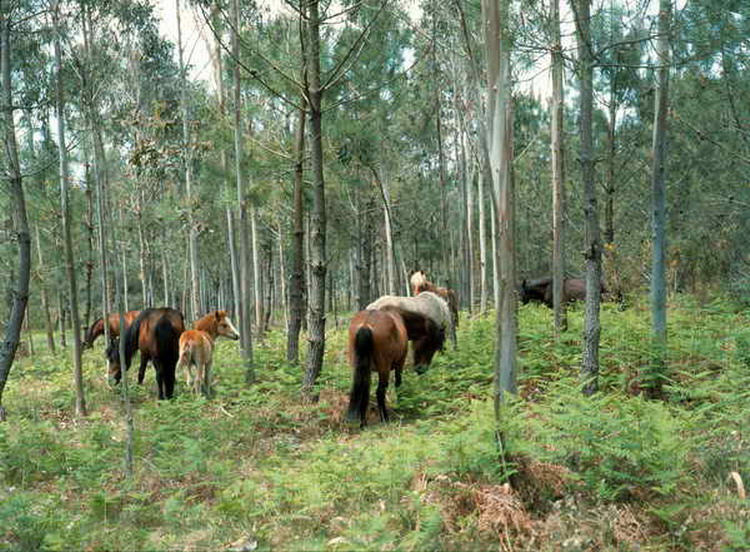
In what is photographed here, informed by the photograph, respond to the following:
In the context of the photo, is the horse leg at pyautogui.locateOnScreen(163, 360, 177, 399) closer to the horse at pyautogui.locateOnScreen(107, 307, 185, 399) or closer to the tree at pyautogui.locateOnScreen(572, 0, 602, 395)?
the horse at pyautogui.locateOnScreen(107, 307, 185, 399)

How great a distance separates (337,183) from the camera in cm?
1616

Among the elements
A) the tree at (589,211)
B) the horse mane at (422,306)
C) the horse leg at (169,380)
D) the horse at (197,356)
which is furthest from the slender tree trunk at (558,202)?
the horse leg at (169,380)

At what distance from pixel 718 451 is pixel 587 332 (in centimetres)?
210

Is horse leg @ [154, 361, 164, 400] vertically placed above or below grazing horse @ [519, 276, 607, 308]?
below

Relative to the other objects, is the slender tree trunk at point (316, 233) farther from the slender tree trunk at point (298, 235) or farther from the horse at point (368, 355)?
the slender tree trunk at point (298, 235)

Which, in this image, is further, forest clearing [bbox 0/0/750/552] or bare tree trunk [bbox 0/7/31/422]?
bare tree trunk [bbox 0/7/31/422]

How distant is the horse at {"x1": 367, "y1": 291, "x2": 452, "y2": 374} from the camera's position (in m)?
9.16

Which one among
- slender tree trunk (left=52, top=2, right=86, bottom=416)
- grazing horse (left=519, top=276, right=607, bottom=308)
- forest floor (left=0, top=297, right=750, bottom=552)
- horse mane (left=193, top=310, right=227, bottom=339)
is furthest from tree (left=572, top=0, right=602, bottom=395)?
grazing horse (left=519, top=276, right=607, bottom=308)

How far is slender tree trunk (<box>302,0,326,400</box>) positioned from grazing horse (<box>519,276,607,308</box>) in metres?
9.76

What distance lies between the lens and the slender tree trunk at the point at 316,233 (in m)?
7.75

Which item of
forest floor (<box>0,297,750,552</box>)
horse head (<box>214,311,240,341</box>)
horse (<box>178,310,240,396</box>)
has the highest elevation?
horse head (<box>214,311,240,341</box>)

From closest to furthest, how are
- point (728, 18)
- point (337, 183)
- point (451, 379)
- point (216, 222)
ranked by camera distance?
point (728, 18) < point (451, 379) < point (337, 183) < point (216, 222)

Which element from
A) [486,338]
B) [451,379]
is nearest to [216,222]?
[486,338]

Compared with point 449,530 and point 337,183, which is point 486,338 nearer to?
point 337,183
